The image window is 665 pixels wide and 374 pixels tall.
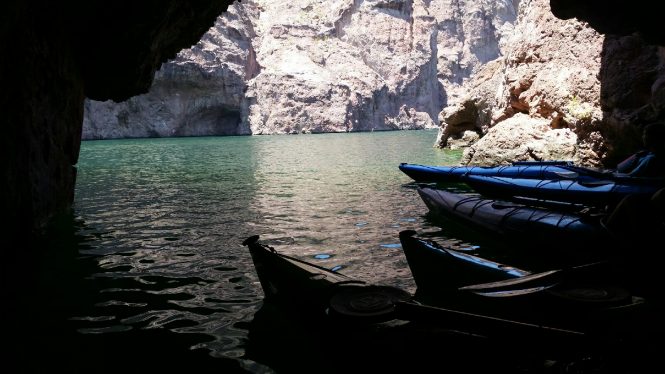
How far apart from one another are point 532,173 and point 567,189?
3028mm

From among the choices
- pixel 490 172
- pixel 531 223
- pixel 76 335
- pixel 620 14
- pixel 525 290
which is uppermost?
pixel 620 14

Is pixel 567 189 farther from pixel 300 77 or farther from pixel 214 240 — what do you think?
pixel 300 77

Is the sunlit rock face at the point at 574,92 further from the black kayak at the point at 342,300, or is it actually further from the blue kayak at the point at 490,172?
the black kayak at the point at 342,300

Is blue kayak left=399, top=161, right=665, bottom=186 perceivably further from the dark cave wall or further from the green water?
the dark cave wall

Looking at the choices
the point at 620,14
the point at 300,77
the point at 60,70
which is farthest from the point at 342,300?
the point at 300,77

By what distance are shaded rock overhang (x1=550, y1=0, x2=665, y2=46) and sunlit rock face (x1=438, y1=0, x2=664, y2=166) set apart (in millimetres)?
2044

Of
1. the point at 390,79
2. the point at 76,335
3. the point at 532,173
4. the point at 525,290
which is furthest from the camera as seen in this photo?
the point at 390,79

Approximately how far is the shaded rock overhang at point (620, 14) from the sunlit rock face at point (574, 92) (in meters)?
2.04

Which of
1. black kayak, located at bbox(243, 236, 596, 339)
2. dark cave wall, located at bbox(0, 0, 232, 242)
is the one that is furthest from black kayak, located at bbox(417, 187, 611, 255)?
dark cave wall, located at bbox(0, 0, 232, 242)

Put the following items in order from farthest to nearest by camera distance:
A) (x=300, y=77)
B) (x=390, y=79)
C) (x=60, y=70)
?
1. (x=390, y=79)
2. (x=300, y=77)
3. (x=60, y=70)

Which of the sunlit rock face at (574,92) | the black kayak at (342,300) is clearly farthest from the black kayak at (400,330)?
the sunlit rock face at (574,92)

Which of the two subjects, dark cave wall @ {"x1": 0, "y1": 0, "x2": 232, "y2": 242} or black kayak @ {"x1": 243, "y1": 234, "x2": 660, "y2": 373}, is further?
dark cave wall @ {"x1": 0, "y1": 0, "x2": 232, "y2": 242}

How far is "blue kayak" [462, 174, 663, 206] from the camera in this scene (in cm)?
812

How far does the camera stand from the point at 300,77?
80.2m
